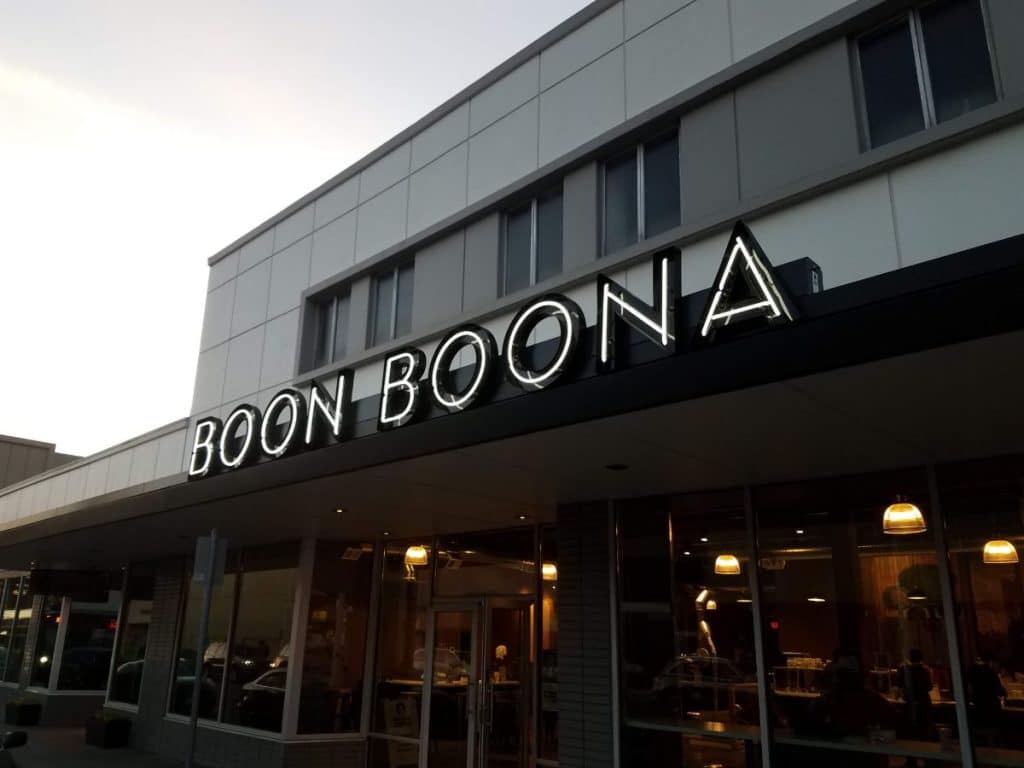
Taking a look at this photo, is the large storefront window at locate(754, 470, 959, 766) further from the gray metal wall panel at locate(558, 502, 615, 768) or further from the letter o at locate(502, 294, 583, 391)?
the letter o at locate(502, 294, 583, 391)

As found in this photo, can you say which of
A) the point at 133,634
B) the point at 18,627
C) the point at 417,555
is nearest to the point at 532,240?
the point at 417,555

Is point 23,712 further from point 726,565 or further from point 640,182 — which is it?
point 640,182

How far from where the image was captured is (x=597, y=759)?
9.13 metres

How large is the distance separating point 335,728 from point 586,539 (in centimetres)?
566

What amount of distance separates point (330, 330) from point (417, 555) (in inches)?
141

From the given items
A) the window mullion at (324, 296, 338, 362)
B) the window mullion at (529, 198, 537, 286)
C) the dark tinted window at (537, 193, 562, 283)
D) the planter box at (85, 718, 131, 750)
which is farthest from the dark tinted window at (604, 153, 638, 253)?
the planter box at (85, 718, 131, 750)

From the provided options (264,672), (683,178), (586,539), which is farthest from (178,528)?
(683,178)

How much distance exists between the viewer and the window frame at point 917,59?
683cm

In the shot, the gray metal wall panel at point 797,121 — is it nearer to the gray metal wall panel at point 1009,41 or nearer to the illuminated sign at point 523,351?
the gray metal wall panel at point 1009,41

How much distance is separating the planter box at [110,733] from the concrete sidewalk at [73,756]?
165 millimetres

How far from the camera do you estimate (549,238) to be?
10.2 m

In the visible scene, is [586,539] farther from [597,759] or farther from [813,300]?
[813,300]

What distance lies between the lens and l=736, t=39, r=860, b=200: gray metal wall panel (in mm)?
7367

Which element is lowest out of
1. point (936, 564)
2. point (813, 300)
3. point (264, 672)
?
point (264, 672)
